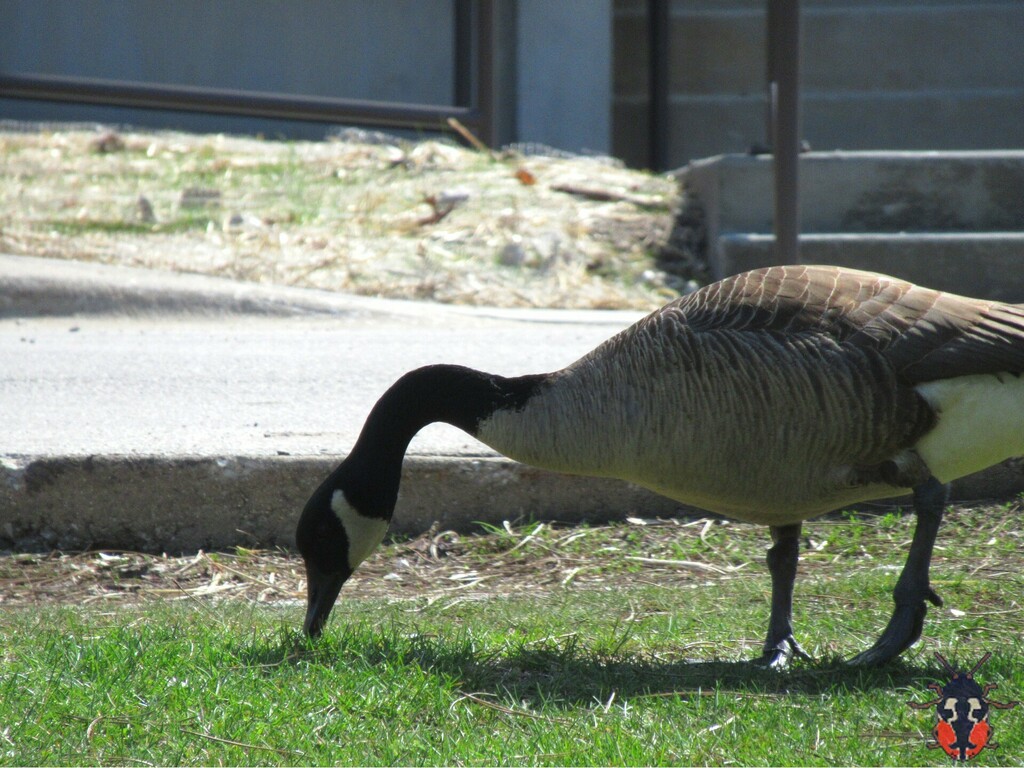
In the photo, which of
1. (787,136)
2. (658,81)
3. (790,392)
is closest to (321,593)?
(790,392)

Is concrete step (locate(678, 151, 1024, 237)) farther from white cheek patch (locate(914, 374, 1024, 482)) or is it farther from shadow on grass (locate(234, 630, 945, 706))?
shadow on grass (locate(234, 630, 945, 706))

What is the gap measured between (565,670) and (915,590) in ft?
3.49

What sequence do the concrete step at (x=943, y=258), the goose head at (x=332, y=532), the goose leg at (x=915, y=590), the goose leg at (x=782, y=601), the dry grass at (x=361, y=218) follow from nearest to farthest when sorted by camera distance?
the goose leg at (x=915, y=590) → the goose leg at (x=782, y=601) → the goose head at (x=332, y=532) → the concrete step at (x=943, y=258) → the dry grass at (x=361, y=218)

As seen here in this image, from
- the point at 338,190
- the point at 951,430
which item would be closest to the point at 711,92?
the point at 338,190

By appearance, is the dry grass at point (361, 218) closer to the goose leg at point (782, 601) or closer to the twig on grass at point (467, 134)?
the twig on grass at point (467, 134)

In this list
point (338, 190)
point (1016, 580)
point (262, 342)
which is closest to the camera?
point (1016, 580)

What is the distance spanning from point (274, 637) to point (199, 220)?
6.32 meters

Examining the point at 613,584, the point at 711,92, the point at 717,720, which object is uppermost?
the point at 711,92

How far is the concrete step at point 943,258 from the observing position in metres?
8.72

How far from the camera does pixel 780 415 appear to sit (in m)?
3.79

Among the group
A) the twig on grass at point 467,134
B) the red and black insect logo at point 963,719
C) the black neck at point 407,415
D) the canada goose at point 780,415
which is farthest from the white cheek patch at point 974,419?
the twig on grass at point 467,134

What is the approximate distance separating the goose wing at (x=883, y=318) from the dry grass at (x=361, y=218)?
5.03 m

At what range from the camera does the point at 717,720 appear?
3277mm

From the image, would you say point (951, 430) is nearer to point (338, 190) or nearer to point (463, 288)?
point (463, 288)
